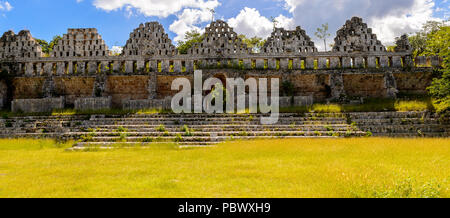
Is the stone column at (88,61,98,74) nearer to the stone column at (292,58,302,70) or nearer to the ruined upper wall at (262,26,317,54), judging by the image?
the ruined upper wall at (262,26,317,54)

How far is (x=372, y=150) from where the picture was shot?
8.65 meters

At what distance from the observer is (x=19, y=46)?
74.8ft

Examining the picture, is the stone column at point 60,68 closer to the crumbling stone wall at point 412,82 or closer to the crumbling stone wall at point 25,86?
the crumbling stone wall at point 25,86

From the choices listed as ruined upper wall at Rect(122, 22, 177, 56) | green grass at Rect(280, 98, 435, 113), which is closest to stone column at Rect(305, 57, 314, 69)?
green grass at Rect(280, 98, 435, 113)

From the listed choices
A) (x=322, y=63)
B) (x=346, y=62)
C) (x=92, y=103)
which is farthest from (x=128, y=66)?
(x=346, y=62)

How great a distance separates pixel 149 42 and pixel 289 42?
33.2 ft

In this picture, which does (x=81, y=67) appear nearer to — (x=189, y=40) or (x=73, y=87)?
(x=73, y=87)

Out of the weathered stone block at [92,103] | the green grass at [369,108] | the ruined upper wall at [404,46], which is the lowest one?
the green grass at [369,108]

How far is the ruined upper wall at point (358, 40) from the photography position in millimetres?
21109

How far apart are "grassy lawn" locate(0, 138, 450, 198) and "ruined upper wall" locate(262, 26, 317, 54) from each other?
12490mm

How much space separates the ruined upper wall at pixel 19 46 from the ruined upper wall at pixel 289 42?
17191 mm

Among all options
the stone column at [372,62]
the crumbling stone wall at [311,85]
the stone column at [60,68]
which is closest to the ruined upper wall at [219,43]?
the crumbling stone wall at [311,85]

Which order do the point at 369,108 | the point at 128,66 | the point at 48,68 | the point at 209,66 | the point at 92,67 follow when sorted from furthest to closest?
1. the point at 48,68
2. the point at 92,67
3. the point at 128,66
4. the point at 209,66
5. the point at 369,108

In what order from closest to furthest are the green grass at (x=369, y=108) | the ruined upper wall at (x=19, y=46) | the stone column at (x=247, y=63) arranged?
the green grass at (x=369, y=108)
the stone column at (x=247, y=63)
the ruined upper wall at (x=19, y=46)
